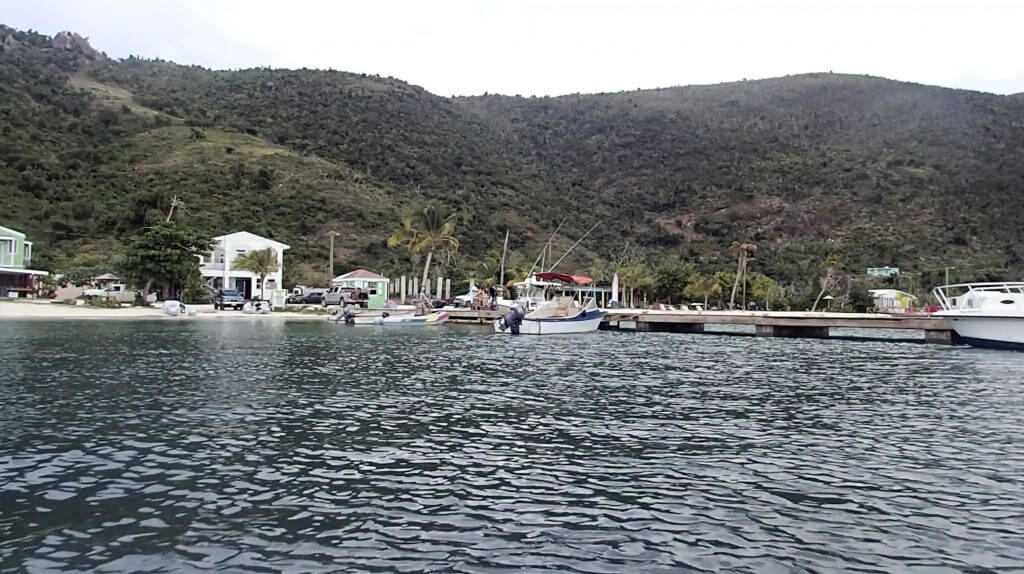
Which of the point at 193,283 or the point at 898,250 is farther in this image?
the point at 898,250

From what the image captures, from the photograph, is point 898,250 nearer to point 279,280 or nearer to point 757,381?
point 279,280

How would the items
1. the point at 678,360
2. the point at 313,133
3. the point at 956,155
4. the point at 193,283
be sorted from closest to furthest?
the point at 678,360
the point at 193,283
the point at 956,155
the point at 313,133

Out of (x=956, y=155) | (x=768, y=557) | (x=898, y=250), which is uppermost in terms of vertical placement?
(x=956, y=155)

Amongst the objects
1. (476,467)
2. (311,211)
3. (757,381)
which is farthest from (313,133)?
(476,467)

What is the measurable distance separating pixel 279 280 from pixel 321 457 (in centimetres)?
6113

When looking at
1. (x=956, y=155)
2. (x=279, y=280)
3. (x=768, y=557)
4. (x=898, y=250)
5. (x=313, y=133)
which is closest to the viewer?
(x=768, y=557)

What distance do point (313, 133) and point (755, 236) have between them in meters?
74.9

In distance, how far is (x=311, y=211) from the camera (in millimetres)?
93375

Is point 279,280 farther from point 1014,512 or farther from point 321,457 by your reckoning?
point 1014,512

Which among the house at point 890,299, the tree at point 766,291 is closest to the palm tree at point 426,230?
the tree at point 766,291

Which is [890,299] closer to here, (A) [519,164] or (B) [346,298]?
(B) [346,298]

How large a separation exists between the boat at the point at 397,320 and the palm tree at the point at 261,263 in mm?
14826

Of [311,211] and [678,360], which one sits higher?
[311,211]

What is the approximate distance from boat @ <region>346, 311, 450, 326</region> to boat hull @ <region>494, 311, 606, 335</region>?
264 inches
